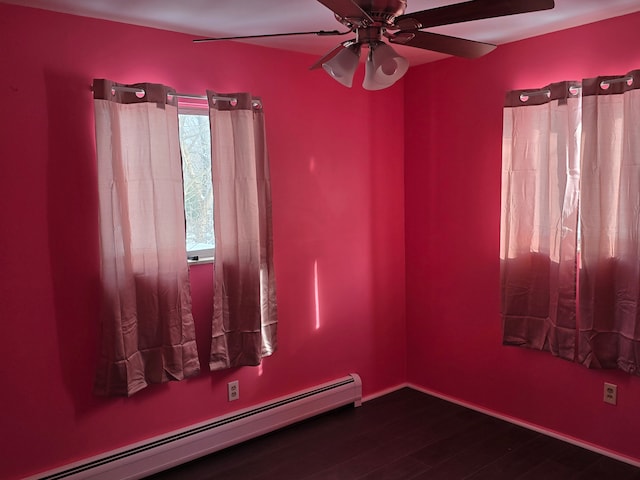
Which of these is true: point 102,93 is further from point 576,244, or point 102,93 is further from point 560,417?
point 560,417

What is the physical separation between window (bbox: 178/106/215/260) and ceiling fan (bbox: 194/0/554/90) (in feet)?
3.96

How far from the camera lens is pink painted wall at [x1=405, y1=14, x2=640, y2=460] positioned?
9.61 feet

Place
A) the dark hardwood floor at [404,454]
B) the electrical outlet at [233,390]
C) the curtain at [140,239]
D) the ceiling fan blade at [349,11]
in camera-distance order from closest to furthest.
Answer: the ceiling fan blade at [349,11], the curtain at [140,239], the dark hardwood floor at [404,454], the electrical outlet at [233,390]

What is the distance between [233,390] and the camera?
3207 millimetres

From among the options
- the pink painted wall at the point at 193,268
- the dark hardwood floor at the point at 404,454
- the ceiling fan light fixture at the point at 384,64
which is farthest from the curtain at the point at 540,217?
the ceiling fan light fixture at the point at 384,64

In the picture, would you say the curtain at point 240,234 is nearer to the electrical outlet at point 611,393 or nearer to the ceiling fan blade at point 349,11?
the ceiling fan blade at point 349,11

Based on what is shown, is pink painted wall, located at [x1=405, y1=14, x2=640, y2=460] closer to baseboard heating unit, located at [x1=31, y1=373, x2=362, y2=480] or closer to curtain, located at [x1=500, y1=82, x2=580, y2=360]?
curtain, located at [x1=500, y1=82, x2=580, y2=360]

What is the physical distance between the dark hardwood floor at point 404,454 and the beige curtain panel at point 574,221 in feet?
1.79

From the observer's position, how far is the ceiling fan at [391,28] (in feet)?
5.26

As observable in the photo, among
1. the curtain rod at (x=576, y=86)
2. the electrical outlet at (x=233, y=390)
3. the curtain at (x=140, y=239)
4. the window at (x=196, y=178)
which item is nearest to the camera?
the curtain at (x=140, y=239)

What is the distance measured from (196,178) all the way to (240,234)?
0.39 meters

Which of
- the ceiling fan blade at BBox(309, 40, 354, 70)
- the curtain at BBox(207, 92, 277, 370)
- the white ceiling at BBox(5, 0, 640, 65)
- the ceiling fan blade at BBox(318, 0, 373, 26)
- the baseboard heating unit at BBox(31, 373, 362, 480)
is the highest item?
the white ceiling at BBox(5, 0, 640, 65)

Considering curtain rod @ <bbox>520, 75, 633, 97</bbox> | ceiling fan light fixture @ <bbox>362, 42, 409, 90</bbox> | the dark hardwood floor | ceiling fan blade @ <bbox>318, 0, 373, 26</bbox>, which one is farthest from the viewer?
the dark hardwood floor

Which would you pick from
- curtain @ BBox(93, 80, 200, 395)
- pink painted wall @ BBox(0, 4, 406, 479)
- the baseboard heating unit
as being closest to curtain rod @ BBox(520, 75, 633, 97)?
pink painted wall @ BBox(0, 4, 406, 479)
